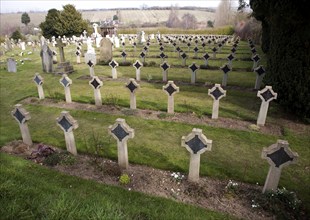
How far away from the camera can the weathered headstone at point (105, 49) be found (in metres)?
19.9

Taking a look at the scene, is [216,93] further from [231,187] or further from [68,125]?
[68,125]

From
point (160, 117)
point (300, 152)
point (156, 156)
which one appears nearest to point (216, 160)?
point (156, 156)

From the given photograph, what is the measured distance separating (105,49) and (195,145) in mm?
16772

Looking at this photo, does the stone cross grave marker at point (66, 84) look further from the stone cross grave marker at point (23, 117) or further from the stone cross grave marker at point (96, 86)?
the stone cross grave marker at point (23, 117)

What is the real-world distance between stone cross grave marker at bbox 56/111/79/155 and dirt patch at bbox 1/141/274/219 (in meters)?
0.33

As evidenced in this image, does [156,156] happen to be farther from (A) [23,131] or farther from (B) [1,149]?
(B) [1,149]

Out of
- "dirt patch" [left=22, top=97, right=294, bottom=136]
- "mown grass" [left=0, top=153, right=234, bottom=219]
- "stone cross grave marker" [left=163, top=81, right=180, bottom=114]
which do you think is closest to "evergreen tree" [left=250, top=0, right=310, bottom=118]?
"dirt patch" [left=22, top=97, right=294, bottom=136]

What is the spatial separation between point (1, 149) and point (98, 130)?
2734 mm

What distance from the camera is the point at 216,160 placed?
6.35 m

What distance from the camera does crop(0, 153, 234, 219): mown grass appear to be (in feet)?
10.8

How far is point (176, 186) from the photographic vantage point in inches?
209

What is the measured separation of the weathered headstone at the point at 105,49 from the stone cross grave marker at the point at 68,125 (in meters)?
14.7

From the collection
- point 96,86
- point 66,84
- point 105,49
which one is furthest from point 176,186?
point 105,49

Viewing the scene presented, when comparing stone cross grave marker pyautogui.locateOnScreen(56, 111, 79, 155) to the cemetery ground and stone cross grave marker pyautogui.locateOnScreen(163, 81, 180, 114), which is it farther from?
stone cross grave marker pyautogui.locateOnScreen(163, 81, 180, 114)
